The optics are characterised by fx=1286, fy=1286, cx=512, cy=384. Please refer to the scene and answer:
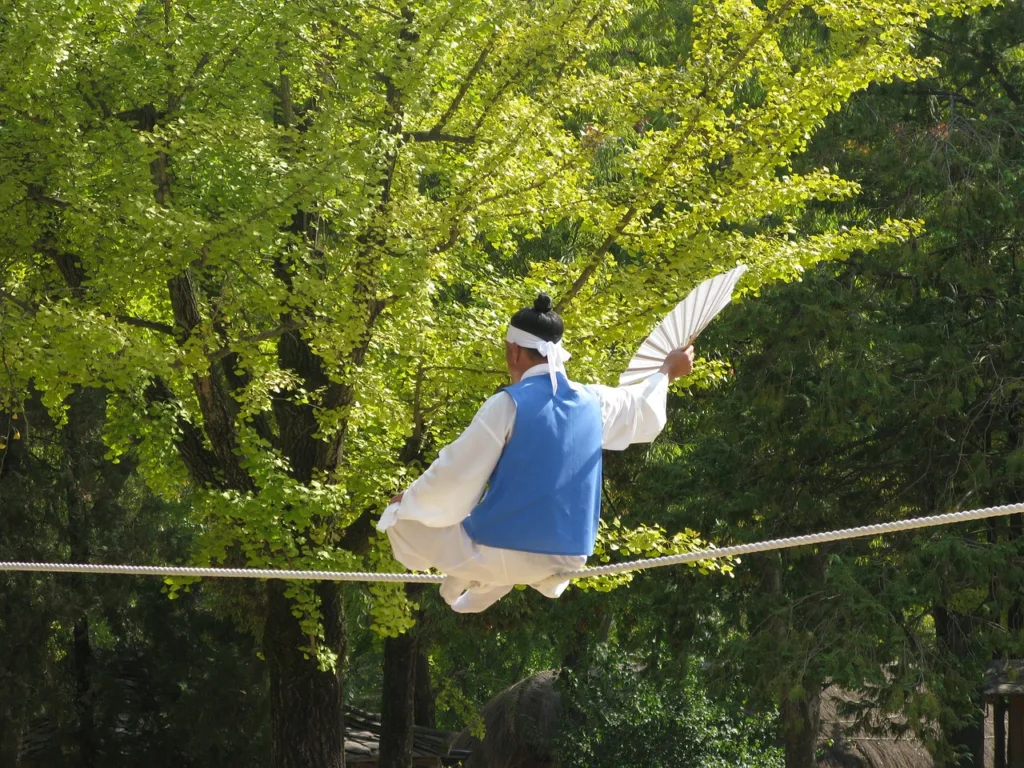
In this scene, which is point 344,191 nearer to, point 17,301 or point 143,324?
point 143,324

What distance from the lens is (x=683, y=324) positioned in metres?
4.26

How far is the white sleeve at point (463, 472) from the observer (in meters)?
3.75

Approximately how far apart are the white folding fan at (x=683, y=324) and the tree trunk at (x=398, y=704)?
11.8 metres

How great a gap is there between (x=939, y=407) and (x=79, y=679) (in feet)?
35.4

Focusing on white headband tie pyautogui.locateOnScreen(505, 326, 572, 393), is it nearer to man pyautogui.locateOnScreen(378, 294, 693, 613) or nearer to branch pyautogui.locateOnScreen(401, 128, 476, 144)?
man pyautogui.locateOnScreen(378, 294, 693, 613)

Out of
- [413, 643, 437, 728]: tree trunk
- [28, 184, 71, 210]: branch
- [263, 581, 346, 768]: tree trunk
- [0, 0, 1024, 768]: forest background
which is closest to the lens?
[0, 0, 1024, 768]: forest background

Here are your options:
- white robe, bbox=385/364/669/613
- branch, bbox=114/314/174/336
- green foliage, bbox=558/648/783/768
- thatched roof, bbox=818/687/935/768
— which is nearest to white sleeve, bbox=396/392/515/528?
white robe, bbox=385/364/669/613

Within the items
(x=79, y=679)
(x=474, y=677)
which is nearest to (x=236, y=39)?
(x=79, y=679)

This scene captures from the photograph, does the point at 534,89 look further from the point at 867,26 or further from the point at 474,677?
the point at 474,677

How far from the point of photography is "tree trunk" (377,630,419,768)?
614 inches

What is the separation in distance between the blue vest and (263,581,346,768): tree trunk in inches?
264

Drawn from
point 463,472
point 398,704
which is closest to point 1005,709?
point 398,704

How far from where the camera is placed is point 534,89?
9.89 meters

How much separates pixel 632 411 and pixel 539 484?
1.75 feet
